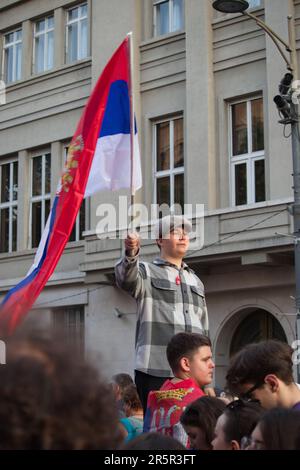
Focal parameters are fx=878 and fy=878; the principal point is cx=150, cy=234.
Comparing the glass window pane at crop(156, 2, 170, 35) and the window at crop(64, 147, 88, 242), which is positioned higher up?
the glass window pane at crop(156, 2, 170, 35)

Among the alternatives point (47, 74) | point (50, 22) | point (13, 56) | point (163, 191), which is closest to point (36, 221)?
point (47, 74)

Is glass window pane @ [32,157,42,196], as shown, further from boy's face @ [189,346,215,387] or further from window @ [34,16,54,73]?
boy's face @ [189,346,215,387]

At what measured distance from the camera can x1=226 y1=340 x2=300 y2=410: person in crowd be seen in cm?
403

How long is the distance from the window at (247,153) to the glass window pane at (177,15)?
98.3 inches

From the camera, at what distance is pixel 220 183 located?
1720 cm

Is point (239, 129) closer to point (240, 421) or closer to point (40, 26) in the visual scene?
point (40, 26)

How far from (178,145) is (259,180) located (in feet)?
7.35

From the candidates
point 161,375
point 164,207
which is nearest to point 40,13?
point 164,207

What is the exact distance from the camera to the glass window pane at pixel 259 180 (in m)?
16.7

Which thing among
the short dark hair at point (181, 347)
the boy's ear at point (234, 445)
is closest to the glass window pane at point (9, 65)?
the short dark hair at point (181, 347)

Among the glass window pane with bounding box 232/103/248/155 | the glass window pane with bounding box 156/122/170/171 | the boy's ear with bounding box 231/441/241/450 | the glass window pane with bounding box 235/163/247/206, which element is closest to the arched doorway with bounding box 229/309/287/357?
the glass window pane with bounding box 235/163/247/206

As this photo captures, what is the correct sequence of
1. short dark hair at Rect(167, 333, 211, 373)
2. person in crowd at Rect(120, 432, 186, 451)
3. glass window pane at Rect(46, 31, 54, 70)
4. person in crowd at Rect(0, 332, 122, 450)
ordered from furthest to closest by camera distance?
glass window pane at Rect(46, 31, 54, 70), short dark hair at Rect(167, 333, 211, 373), person in crowd at Rect(120, 432, 186, 451), person in crowd at Rect(0, 332, 122, 450)

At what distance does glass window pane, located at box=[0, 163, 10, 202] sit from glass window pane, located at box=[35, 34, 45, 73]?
99.4 inches

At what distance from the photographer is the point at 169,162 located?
726 inches
